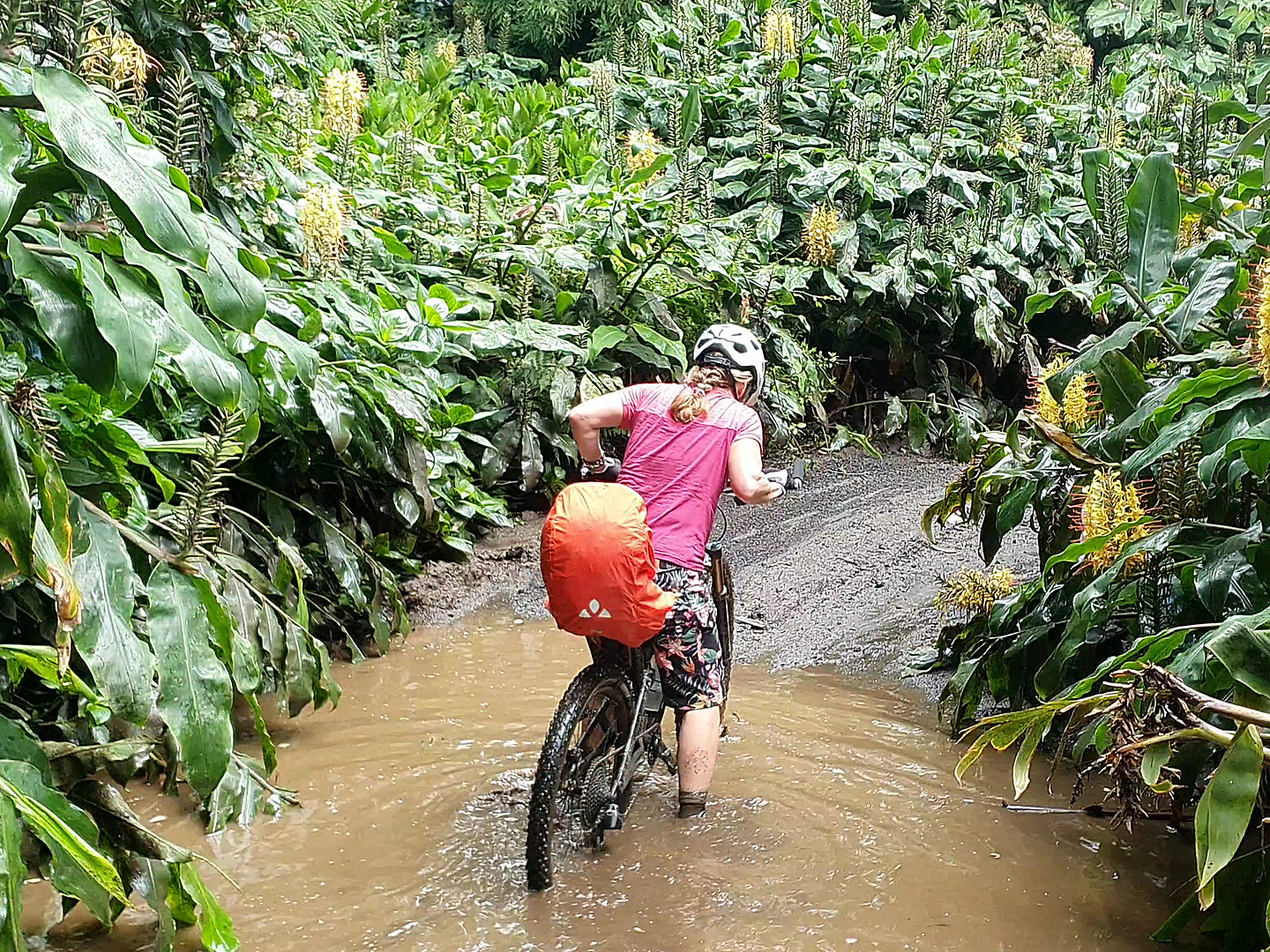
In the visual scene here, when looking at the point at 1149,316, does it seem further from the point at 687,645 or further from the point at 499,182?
the point at 499,182

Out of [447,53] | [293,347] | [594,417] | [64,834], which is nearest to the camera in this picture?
[64,834]

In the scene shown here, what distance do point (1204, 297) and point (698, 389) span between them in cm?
137

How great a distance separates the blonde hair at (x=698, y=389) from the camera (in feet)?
11.1

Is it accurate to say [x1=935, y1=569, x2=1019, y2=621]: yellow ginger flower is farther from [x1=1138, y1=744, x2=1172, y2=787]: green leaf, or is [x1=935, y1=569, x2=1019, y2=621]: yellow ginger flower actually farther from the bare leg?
[x1=1138, y1=744, x2=1172, y2=787]: green leaf

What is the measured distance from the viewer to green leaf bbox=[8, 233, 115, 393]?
6.20 ft

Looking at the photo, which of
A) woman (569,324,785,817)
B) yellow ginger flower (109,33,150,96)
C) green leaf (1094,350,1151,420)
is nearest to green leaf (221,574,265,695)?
woman (569,324,785,817)

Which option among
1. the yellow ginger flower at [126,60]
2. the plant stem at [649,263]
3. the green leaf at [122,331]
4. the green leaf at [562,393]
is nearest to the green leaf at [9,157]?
the green leaf at [122,331]


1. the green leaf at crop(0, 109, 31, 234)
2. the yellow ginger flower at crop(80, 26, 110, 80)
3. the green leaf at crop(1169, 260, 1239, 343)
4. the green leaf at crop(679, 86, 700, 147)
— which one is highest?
the yellow ginger flower at crop(80, 26, 110, 80)

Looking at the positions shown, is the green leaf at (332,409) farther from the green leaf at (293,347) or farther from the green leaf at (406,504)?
the green leaf at (293,347)

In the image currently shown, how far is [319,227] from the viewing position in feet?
16.4

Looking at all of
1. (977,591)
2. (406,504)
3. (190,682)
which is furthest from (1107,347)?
(406,504)

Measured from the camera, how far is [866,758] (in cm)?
393

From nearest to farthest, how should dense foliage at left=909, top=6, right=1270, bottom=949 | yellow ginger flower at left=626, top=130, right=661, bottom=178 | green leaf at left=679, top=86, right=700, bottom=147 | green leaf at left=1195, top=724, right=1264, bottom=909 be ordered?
green leaf at left=1195, top=724, right=1264, bottom=909, dense foliage at left=909, top=6, right=1270, bottom=949, green leaf at left=679, top=86, right=700, bottom=147, yellow ginger flower at left=626, top=130, right=661, bottom=178

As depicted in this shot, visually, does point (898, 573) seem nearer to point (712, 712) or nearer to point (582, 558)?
point (712, 712)
